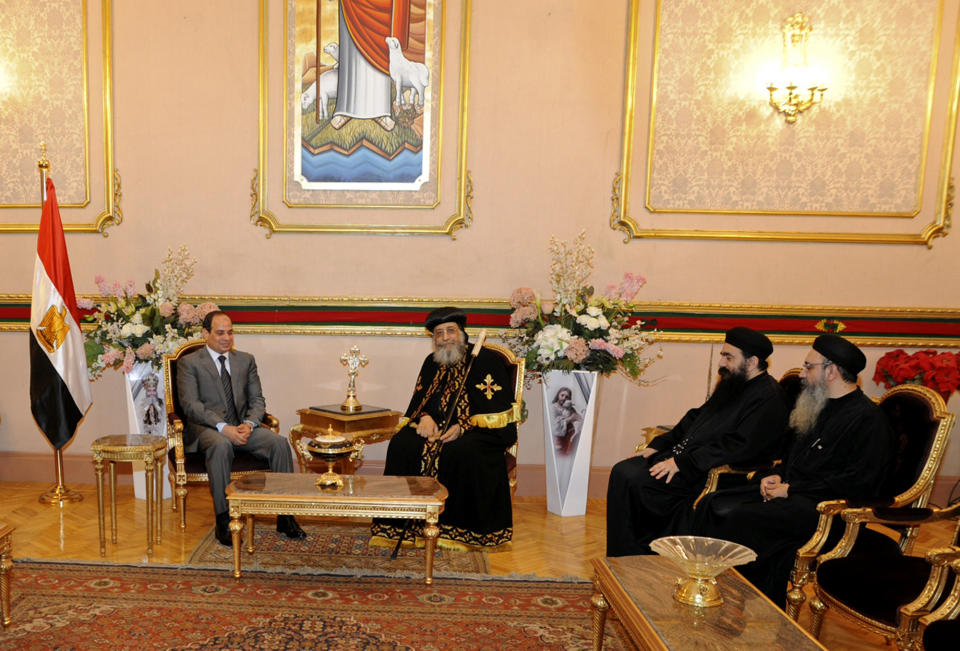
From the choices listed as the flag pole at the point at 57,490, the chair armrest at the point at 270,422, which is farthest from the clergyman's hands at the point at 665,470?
the flag pole at the point at 57,490

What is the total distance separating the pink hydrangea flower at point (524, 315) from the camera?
19.6ft

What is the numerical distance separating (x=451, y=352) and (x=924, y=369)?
12.7 feet

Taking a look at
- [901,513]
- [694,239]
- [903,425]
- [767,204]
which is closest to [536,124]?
[694,239]

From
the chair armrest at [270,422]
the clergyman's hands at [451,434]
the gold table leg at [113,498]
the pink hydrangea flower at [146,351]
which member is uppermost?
the pink hydrangea flower at [146,351]

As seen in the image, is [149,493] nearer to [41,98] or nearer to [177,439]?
[177,439]

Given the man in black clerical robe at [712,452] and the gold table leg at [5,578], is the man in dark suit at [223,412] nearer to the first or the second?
the gold table leg at [5,578]

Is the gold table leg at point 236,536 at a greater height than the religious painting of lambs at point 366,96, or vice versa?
the religious painting of lambs at point 366,96

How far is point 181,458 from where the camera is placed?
502cm

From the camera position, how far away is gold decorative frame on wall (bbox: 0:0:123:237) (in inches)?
247

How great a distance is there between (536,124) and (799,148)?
2.30m

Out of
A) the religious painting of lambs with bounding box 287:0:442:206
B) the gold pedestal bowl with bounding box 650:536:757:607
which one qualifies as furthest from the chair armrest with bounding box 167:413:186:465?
the gold pedestal bowl with bounding box 650:536:757:607

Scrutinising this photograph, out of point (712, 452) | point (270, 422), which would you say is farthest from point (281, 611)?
point (712, 452)

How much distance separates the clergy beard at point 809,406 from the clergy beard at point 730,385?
36 centimetres

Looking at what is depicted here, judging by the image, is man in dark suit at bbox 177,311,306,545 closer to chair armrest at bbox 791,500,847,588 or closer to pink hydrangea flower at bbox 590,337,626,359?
pink hydrangea flower at bbox 590,337,626,359
